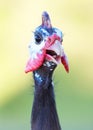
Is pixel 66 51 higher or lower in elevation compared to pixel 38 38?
higher

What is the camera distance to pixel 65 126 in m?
2.22

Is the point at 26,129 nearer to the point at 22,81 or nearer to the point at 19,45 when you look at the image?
the point at 22,81

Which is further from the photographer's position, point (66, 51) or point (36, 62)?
point (66, 51)

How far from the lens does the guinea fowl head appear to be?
1.48 meters

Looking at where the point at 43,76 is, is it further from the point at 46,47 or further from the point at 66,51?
the point at 66,51

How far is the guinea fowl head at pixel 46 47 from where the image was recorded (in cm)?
148

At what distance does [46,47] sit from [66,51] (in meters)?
0.85

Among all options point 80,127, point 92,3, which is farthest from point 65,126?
point 92,3

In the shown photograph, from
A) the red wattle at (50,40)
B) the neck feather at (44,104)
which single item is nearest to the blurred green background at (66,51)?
the neck feather at (44,104)

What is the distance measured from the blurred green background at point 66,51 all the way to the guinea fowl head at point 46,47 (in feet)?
2.50

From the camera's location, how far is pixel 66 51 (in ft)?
7.61

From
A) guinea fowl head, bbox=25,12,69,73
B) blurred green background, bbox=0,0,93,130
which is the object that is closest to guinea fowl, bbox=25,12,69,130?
guinea fowl head, bbox=25,12,69,73

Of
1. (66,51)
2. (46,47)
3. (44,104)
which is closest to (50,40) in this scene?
(46,47)

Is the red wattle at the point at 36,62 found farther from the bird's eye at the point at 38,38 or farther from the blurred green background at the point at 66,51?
the blurred green background at the point at 66,51
